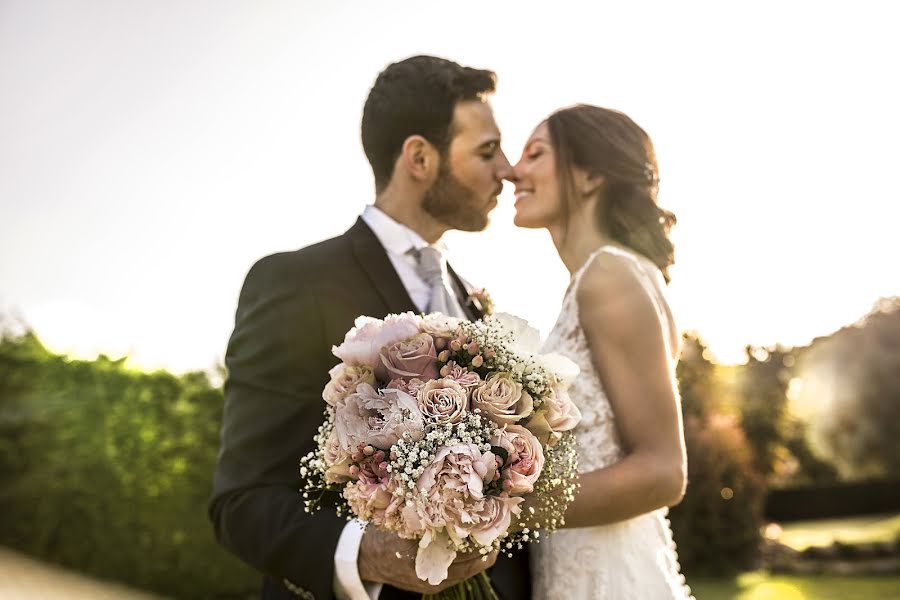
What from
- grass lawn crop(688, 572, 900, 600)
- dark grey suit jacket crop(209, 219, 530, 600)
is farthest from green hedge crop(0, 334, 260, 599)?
dark grey suit jacket crop(209, 219, 530, 600)

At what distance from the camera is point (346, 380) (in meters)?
2.49

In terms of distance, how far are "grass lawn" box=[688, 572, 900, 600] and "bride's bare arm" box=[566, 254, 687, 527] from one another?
10138 mm

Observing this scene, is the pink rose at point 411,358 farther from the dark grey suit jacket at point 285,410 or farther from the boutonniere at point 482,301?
the boutonniere at point 482,301

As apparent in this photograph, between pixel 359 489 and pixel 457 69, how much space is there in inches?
108

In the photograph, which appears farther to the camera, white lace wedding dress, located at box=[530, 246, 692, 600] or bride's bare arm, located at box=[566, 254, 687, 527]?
white lace wedding dress, located at box=[530, 246, 692, 600]

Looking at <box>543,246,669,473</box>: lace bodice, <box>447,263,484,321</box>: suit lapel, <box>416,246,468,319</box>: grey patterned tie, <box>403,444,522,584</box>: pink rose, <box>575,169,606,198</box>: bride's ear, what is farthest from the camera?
<box>447,263,484,321</box>: suit lapel

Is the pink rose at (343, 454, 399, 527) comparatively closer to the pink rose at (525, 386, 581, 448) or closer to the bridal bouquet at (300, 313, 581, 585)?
the bridal bouquet at (300, 313, 581, 585)

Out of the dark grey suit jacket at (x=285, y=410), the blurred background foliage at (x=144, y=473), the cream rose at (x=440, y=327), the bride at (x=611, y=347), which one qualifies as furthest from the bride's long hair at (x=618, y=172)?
the blurred background foliage at (x=144, y=473)

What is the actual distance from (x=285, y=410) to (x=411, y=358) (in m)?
0.94

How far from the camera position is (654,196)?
13.1 ft

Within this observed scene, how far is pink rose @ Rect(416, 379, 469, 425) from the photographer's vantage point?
230cm

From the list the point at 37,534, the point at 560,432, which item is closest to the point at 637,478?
the point at 560,432

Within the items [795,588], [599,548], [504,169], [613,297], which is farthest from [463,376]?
[795,588]

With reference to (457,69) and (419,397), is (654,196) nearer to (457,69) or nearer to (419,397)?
(457,69)
